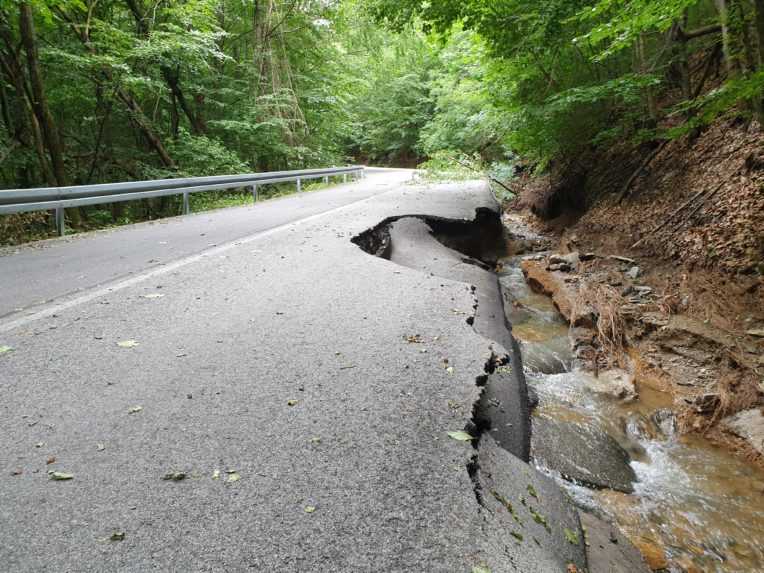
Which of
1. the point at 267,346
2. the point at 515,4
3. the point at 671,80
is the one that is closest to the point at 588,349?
the point at 267,346

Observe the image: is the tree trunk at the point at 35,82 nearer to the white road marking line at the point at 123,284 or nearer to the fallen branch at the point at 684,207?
the white road marking line at the point at 123,284

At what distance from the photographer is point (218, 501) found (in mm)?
1754

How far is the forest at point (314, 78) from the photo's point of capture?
A: 7.23 meters

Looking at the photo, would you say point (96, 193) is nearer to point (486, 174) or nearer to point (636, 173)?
point (636, 173)

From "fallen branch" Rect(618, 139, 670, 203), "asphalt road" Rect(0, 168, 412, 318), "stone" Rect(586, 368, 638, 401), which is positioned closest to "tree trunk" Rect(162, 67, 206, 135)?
"asphalt road" Rect(0, 168, 412, 318)

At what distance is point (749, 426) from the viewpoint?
378 centimetres

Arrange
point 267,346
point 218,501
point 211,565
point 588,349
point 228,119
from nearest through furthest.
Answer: point 211,565
point 218,501
point 267,346
point 588,349
point 228,119

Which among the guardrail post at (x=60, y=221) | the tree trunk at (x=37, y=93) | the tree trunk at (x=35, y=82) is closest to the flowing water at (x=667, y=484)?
the guardrail post at (x=60, y=221)

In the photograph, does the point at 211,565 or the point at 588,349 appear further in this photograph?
the point at 588,349

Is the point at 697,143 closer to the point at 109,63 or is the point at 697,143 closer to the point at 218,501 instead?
the point at 218,501

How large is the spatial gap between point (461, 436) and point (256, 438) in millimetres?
975

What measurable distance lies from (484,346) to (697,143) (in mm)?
7073

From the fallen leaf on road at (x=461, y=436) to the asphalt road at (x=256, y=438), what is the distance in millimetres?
29

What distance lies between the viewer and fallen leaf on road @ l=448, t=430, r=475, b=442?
2.24 meters
